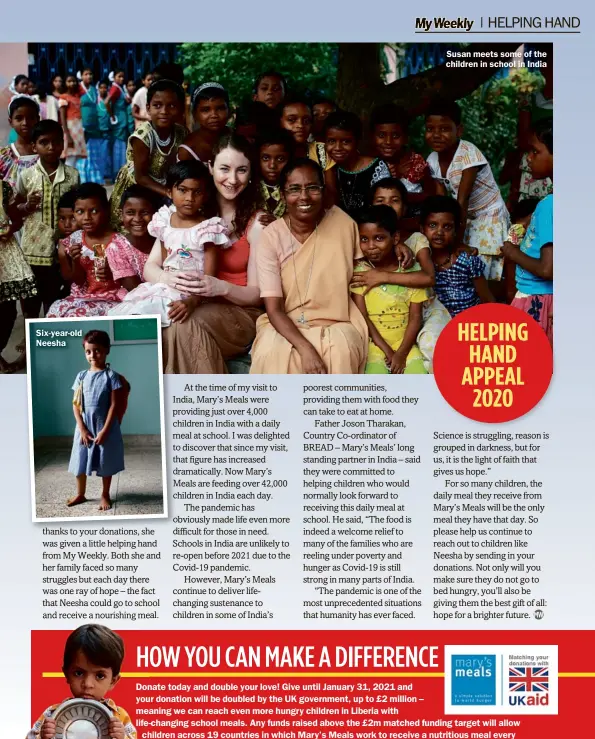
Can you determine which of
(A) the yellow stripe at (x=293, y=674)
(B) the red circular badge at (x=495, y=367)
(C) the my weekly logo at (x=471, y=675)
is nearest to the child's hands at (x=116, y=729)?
(A) the yellow stripe at (x=293, y=674)

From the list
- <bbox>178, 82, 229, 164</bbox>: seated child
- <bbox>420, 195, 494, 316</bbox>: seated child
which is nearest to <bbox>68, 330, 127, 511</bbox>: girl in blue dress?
<bbox>178, 82, 229, 164</bbox>: seated child

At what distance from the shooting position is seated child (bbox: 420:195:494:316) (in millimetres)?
5578

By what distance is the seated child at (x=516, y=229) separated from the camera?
18.4ft

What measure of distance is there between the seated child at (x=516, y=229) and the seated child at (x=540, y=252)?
0.09 feet

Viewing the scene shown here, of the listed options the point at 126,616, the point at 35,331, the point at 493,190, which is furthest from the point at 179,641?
the point at 493,190

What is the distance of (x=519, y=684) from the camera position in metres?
5.54

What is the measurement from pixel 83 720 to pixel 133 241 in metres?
2.20

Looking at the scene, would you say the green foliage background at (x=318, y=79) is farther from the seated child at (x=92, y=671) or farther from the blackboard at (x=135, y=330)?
the seated child at (x=92, y=671)

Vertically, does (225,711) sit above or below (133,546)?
below

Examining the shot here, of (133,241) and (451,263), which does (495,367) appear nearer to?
(451,263)

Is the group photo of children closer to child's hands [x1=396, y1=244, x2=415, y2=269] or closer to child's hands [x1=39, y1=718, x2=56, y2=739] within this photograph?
child's hands [x1=396, y1=244, x2=415, y2=269]

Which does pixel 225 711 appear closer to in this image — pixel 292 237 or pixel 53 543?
pixel 53 543

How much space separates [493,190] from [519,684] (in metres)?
2.30

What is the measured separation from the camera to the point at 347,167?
557 centimetres
